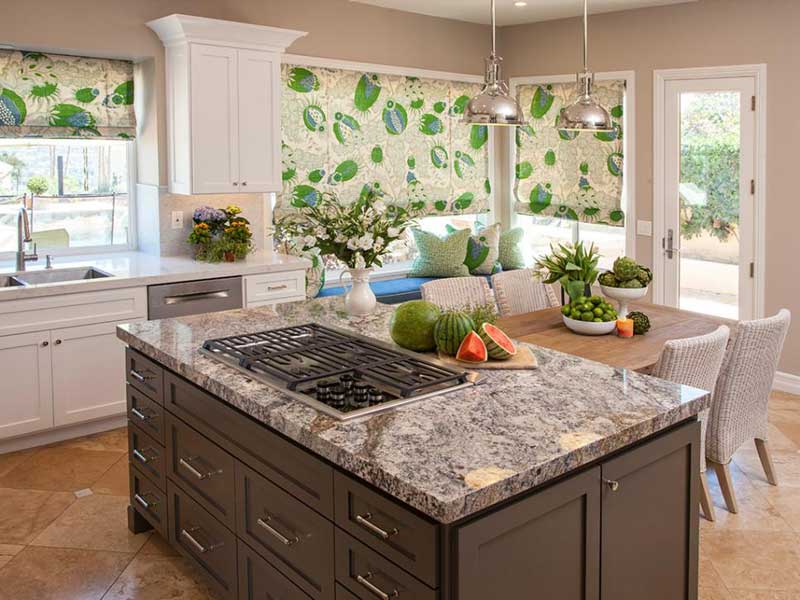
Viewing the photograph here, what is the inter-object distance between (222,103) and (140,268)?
112 cm

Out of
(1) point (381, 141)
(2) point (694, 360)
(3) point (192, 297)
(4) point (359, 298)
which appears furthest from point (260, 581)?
(1) point (381, 141)

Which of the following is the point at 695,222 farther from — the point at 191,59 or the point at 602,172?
the point at 191,59

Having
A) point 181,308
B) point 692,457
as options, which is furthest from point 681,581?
point 181,308

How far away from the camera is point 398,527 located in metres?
1.83

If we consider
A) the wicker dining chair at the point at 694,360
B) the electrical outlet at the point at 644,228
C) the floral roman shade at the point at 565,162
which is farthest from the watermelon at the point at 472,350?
the floral roman shade at the point at 565,162

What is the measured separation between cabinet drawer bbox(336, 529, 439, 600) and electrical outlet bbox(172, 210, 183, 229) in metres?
3.59

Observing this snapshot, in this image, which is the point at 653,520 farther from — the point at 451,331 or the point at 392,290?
the point at 392,290

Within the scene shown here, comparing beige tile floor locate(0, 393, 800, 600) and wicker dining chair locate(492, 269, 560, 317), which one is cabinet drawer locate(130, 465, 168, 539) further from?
wicker dining chair locate(492, 269, 560, 317)

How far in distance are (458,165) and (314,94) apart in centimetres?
156

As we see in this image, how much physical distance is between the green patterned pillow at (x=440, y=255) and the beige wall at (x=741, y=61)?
4.48 ft

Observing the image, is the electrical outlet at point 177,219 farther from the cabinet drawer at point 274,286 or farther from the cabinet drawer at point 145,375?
the cabinet drawer at point 145,375

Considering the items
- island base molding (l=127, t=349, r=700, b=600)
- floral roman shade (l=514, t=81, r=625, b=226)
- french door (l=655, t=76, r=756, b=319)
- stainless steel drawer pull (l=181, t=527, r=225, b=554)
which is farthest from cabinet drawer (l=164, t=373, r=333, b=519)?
floral roman shade (l=514, t=81, r=625, b=226)

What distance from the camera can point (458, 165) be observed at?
685 cm

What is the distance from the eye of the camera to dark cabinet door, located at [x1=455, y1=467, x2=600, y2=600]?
1.78 meters
